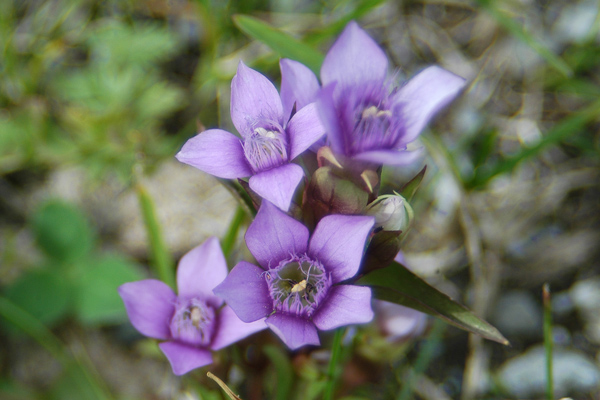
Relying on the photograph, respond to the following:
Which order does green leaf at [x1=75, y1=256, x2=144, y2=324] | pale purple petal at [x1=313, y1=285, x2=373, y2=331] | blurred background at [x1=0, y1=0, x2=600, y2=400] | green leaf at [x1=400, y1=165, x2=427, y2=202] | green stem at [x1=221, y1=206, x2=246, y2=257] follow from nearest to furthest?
pale purple petal at [x1=313, y1=285, x2=373, y2=331] → green leaf at [x1=400, y1=165, x2=427, y2=202] → green stem at [x1=221, y1=206, x2=246, y2=257] → blurred background at [x1=0, y1=0, x2=600, y2=400] → green leaf at [x1=75, y1=256, x2=144, y2=324]

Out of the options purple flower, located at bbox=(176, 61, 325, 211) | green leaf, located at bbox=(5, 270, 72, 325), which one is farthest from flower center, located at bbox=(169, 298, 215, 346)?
green leaf, located at bbox=(5, 270, 72, 325)

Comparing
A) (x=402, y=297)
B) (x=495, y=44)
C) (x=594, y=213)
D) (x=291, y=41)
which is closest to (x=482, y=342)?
(x=594, y=213)

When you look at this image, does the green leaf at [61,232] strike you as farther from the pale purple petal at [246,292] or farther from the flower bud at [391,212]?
the flower bud at [391,212]

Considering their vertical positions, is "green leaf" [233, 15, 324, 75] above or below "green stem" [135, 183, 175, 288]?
above

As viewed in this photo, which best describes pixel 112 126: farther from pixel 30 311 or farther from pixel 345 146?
pixel 345 146

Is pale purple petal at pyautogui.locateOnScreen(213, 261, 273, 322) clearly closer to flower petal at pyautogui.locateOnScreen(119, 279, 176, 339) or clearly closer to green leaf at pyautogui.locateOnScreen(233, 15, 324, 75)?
flower petal at pyautogui.locateOnScreen(119, 279, 176, 339)

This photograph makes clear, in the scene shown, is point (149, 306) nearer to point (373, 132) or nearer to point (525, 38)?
point (373, 132)
